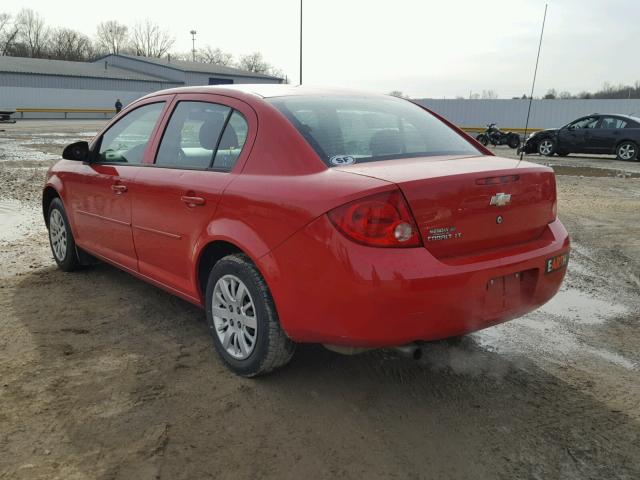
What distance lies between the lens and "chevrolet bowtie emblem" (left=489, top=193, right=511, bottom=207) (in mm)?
2887

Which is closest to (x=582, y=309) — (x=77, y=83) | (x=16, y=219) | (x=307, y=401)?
(x=307, y=401)

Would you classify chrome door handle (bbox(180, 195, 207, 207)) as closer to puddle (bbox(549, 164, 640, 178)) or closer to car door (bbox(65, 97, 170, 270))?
car door (bbox(65, 97, 170, 270))

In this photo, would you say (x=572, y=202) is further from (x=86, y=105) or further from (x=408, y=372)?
(x=86, y=105)

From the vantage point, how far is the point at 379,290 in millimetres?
2533

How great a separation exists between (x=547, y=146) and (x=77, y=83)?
46558 mm

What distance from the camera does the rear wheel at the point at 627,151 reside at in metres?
17.7

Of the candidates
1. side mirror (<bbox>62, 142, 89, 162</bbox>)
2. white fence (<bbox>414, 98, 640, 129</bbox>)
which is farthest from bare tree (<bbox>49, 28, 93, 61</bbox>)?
side mirror (<bbox>62, 142, 89, 162</bbox>)

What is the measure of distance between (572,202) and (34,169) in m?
11.3

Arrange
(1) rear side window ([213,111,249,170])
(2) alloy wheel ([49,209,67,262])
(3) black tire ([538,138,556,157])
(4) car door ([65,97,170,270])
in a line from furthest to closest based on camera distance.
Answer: (3) black tire ([538,138,556,157]) < (2) alloy wheel ([49,209,67,262]) < (4) car door ([65,97,170,270]) < (1) rear side window ([213,111,249,170])

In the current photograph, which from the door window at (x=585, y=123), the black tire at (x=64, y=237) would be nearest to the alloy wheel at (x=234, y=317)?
the black tire at (x=64, y=237)

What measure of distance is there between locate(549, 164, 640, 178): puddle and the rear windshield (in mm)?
11344

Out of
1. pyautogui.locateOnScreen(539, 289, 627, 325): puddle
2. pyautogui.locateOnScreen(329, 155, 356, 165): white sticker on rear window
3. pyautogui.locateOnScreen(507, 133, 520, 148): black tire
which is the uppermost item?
pyautogui.locateOnScreen(329, 155, 356, 165): white sticker on rear window

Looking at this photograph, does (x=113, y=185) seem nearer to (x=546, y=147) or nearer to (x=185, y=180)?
(x=185, y=180)

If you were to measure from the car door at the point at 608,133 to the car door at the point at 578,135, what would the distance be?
0.21 meters
